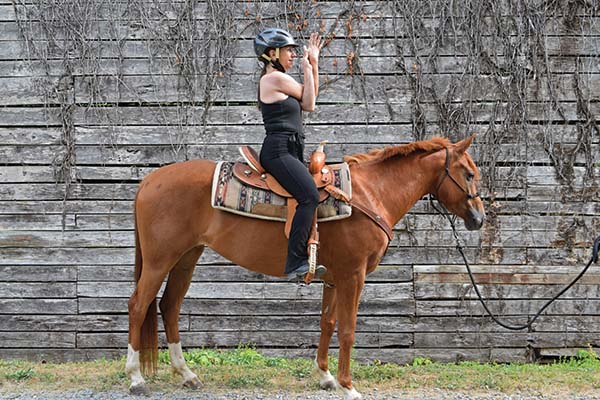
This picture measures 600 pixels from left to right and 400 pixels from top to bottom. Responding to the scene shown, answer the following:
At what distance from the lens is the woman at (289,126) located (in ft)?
16.7

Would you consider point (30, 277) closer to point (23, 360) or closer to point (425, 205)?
point (23, 360)

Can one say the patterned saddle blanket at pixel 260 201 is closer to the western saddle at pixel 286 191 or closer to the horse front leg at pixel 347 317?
the western saddle at pixel 286 191

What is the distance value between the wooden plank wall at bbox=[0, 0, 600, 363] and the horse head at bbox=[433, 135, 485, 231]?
1.67m

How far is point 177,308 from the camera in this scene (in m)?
5.87

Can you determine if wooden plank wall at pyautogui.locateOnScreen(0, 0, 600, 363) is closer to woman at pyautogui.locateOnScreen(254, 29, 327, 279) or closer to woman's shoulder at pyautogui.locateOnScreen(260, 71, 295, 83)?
woman at pyautogui.locateOnScreen(254, 29, 327, 279)

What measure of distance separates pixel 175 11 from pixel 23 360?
160 inches

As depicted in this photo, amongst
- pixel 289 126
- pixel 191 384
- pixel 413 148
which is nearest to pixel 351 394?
pixel 191 384

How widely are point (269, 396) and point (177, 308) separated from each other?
110cm

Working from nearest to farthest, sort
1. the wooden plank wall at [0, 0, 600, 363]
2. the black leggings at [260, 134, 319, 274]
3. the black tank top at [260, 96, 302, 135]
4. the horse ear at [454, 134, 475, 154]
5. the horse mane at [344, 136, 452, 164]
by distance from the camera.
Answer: the black leggings at [260, 134, 319, 274]
the black tank top at [260, 96, 302, 135]
the horse ear at [454, 134, 475, 154]
the horse mane at [344, 136, 452, 164]
the wooden plank wall at [0, 0, 600, 363]

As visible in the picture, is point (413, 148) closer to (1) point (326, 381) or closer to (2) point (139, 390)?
(1) point (326, 381)

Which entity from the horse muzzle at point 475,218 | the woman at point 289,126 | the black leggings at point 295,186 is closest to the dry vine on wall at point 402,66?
the horse muzzle at point 475,218

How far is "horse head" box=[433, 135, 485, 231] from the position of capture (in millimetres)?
5492

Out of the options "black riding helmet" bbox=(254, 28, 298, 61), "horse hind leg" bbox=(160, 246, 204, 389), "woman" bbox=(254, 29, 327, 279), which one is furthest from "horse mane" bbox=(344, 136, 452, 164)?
"horse hind leg" bbox=(160, 246, 204, 389)

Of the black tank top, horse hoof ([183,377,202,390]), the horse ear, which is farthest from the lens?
horse hoof ([183,377,202,390])
